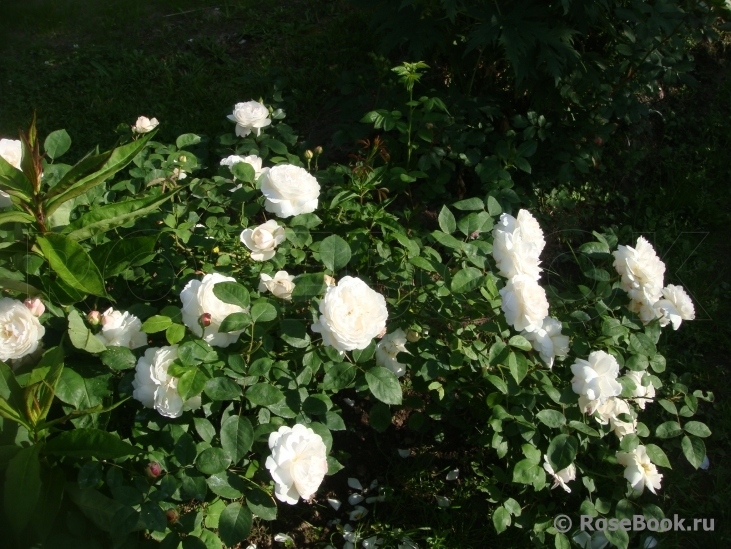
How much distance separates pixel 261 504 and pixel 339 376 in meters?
0.34

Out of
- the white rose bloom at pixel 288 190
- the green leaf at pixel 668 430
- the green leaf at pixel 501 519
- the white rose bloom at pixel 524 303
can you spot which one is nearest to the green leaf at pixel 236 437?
the white rose bloom at pixel 288 190

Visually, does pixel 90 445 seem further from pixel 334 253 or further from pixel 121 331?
pixel 334 253

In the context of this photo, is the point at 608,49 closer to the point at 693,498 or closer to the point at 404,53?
the point at 404,53

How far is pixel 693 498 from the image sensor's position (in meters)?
2.19

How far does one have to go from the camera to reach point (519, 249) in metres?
1.63

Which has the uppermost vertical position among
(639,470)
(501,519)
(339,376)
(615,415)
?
(339,376)

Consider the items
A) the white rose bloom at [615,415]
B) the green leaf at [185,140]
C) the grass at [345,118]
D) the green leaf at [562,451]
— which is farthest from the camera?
the grass at [345,118]

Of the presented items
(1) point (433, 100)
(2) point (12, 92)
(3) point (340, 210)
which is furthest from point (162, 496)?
(2) point (12, 92)

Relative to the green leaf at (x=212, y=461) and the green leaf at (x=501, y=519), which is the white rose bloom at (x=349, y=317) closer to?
the green leaf at (x=212, y=461)

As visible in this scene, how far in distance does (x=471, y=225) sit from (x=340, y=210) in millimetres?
419

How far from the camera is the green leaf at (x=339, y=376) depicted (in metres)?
1.49

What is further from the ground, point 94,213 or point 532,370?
point 94,213

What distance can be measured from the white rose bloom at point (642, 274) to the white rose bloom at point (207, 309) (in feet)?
3.37

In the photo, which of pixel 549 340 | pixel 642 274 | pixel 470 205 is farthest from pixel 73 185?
pixel 642 274
